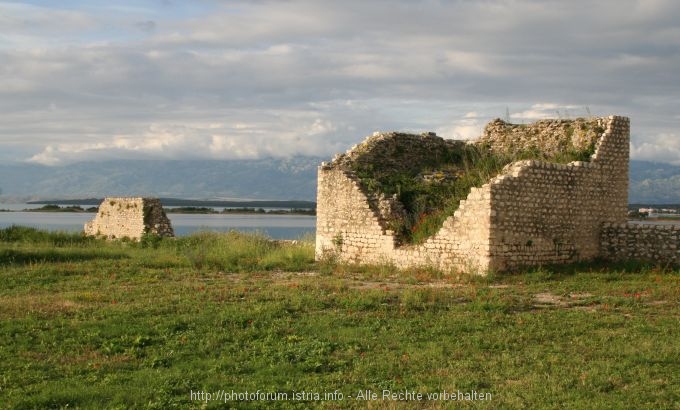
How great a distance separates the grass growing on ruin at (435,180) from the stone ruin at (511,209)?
26 cm

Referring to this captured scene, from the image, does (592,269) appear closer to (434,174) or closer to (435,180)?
(435,180)

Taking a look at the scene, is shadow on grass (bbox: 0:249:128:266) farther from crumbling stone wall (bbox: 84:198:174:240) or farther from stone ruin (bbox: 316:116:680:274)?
crumbling stone wall (bbox: 84:198:174:240)

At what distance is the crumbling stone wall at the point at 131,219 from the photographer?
3133 cm

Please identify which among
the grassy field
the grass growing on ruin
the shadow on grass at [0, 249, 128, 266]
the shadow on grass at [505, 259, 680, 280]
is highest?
the grass growing on ruin

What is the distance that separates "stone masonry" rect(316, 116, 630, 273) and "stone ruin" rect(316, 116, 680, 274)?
0.08 feet

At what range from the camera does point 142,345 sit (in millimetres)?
10062

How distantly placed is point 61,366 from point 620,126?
52.9ft

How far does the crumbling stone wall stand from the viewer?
31.3 metres

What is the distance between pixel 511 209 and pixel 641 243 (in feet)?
13.3

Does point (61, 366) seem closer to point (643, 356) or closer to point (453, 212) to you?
point (643, 356)

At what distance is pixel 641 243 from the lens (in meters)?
19.2

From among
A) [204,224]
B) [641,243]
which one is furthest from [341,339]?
[204,224]

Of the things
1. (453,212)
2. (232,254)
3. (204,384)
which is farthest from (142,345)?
(232,254)

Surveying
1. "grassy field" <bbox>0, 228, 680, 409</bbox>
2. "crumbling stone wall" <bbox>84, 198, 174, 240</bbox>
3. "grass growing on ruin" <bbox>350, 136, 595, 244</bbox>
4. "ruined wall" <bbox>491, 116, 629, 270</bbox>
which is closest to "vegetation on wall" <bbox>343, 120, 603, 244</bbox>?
"grass growing on ruin" <bbox>350, 136, 595, 244</bbox>
